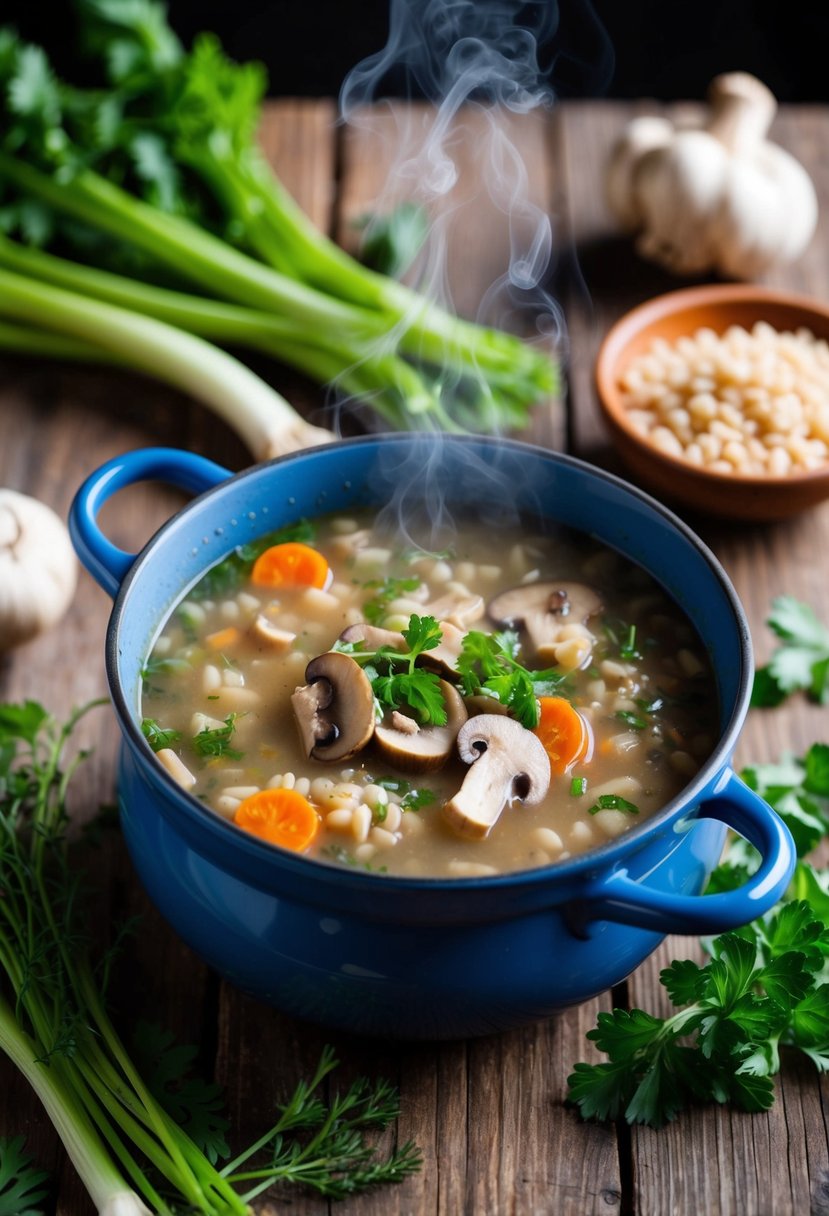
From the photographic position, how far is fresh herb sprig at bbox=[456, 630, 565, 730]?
2.89 meters

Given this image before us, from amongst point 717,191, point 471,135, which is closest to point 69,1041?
point 717,191

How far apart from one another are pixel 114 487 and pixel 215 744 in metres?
0.69

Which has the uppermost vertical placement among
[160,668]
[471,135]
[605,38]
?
[471,135]

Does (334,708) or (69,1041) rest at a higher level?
(334,708)

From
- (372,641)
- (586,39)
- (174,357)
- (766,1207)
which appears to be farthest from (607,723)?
(586,39)

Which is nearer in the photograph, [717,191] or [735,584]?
[735,584]

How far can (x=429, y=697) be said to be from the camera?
288cm

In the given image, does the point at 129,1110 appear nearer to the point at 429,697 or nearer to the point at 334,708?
the point at 334,708

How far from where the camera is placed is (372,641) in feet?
10.1

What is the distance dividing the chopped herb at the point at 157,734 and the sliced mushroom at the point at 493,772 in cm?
61

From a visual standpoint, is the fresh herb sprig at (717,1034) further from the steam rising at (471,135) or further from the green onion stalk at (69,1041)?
the steam rising at (471,135)

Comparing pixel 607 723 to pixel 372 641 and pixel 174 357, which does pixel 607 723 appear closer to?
pixel 372 641

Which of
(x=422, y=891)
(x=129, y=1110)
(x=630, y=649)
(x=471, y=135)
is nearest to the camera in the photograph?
(x=422, y=891)

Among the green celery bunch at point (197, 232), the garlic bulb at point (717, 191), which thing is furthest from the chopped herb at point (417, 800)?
the garlic bulb at point (717, 191)
